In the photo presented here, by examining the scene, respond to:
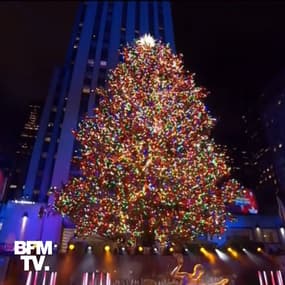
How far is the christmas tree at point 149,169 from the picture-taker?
1036 centimetres

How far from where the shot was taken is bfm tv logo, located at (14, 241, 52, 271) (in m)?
9.72

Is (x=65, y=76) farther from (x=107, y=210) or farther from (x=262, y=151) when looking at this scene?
(x=262, y=151)

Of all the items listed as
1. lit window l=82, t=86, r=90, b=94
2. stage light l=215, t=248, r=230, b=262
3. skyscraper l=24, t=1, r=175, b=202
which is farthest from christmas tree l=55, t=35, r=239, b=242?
lit window l=82, t=86, r=90, b=94

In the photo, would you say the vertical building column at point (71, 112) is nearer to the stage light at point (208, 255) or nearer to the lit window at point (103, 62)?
the lit window at point (103, 62)

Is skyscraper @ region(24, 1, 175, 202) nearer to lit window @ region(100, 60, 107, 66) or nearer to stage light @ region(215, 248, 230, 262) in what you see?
lit window @ region(100, 60, 107, 66)

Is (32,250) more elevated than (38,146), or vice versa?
(38,146)

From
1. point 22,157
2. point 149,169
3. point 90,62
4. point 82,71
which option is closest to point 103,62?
point 90,62

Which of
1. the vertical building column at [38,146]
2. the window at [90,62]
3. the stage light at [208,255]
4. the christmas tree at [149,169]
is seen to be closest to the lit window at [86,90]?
the window at [90,62]

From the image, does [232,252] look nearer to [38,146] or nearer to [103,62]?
[103,62]

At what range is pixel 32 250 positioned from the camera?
10.8 m

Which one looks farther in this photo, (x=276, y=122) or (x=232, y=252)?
(x=276, y=122)

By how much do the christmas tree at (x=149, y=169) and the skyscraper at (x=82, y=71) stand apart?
29.8ft

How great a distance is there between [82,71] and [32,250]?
19.4 metres

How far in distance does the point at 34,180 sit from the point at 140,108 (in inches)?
752
